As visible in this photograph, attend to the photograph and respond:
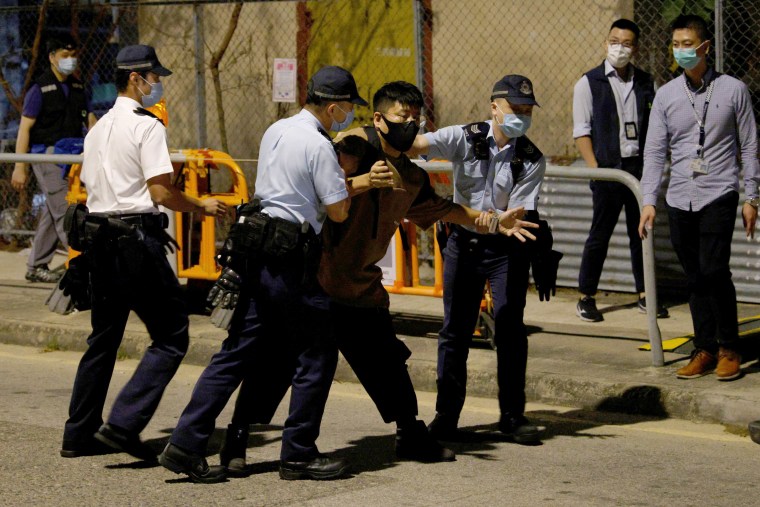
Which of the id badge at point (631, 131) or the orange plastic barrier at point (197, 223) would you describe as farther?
the orange plastic barrier at point (197, 223)

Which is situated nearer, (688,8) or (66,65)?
(688,8)

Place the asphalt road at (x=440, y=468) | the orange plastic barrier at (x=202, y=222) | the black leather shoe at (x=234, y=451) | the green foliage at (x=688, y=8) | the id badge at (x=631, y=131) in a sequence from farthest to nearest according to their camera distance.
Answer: the green foliage at (x=688, y=8) < the orange plastic barrier at (x=202, y=222) < the id badge at (x=631, y=131) < the black leather shoe at (x=234, y=451) < the asphalt road at (x=440, y=468)

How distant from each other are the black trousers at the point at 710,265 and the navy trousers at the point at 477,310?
1.33 metres

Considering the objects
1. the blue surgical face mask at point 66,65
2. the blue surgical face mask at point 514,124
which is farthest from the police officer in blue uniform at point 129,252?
the blue surgical face mask at point 66,65

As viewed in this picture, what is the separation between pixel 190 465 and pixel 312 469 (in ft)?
1.74

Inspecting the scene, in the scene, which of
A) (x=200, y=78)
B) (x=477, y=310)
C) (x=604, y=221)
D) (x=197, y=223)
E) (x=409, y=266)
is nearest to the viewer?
(x=477, y=310)

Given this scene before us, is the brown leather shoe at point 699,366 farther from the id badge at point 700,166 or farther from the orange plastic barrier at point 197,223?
the orange plastic barrier at point 197,223

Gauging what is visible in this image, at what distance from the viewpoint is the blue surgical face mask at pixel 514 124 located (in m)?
6.81

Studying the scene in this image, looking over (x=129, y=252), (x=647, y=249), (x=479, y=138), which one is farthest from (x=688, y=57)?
(x=129, y=252)

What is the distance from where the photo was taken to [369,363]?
6.51 m

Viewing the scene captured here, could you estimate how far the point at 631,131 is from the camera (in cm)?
981

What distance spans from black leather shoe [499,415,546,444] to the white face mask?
3600 mm

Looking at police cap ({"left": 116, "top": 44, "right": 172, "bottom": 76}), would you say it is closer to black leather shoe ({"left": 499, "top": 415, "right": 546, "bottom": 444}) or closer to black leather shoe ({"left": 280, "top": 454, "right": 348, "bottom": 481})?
black leather shoe ({"left": 280, "top": 454, "right": 348, "bottom": 481})

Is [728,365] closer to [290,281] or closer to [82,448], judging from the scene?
[290,281]
